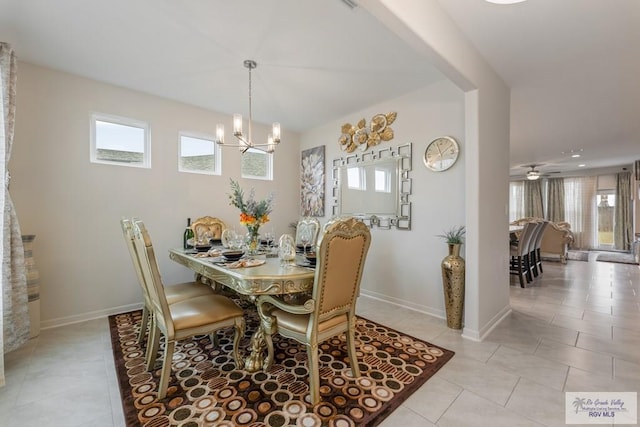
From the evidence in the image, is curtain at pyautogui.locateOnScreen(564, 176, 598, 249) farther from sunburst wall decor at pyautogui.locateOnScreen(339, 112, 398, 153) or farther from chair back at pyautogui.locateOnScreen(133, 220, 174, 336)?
chair back at pyautogui.locateOnScreen(133, 220, 174, 336)

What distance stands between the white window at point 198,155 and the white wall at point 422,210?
7.72 ft

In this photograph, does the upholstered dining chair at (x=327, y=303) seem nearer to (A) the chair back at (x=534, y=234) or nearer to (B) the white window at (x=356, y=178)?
(B) the white window at (x=356, y=178)

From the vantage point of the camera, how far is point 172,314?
1885mm

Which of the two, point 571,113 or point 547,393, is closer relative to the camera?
point 547,393

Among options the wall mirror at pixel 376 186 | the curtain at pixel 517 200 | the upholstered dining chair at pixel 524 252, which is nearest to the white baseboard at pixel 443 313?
the wall mirror at pixel 376 186

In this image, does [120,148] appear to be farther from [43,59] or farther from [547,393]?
[547,393]

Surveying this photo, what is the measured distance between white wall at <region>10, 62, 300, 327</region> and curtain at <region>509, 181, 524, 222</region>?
11.0 meters

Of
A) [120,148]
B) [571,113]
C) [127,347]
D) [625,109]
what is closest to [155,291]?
[127,347]

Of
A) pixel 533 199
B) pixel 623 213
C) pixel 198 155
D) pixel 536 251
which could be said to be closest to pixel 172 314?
pixel 198 155

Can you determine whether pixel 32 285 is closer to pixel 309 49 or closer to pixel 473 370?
pixel 309 49

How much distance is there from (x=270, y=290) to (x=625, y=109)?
5332 mm

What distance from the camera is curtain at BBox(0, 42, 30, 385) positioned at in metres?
2.16

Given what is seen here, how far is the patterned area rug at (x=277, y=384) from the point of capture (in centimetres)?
156

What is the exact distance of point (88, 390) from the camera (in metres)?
1.80
